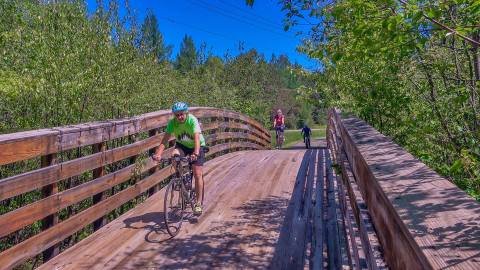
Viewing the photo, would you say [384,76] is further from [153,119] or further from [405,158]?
[405,158]

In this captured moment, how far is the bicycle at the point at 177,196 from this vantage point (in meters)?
5.95

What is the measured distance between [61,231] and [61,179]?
0.60 m

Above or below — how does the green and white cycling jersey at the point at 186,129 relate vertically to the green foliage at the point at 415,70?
below

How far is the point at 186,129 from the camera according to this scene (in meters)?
6.48

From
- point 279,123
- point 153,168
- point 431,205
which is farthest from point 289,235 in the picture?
point 279,123

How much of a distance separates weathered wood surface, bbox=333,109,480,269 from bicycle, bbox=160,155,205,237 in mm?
3499

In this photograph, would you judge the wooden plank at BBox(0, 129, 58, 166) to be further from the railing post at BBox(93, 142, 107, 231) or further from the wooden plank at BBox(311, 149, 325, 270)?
the wooden plank at BBox(311, 149, 325, 270)

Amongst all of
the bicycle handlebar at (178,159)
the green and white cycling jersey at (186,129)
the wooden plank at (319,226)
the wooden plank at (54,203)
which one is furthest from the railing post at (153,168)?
the wooden plank at (319,226)

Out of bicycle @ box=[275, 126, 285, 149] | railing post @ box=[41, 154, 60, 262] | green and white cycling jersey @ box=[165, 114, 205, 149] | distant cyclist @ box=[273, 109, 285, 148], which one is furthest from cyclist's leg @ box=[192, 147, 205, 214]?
bicycle @ box=[275, 126, 285, 149]

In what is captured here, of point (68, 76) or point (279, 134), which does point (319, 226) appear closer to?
point (68, 76)

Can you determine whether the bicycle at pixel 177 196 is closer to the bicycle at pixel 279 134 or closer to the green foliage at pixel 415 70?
the green foliage at pixel 415 70

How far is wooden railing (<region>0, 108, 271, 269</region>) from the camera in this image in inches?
167

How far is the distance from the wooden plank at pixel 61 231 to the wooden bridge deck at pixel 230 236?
0.24m

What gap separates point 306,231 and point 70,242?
3363 millimetres
